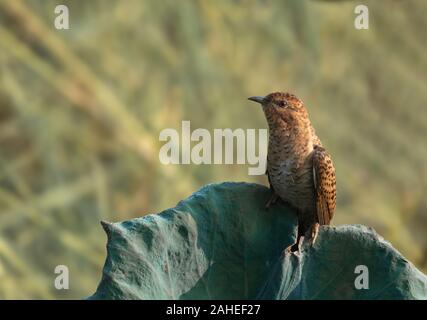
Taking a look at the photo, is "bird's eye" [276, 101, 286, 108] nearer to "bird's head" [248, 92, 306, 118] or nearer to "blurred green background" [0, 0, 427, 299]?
"bird's head" [248, 92, 306, 118]

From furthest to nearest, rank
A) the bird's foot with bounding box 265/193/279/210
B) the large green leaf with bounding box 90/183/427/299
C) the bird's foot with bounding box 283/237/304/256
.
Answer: the bird's foot with bounding box 265/193/279/210
the bird's foot with bounding box 283/237/304/256
the large green leaf with bounding box 90/183/427/299

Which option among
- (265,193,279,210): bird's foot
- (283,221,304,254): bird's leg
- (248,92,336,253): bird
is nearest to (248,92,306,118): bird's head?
(248,92,336,253): bird

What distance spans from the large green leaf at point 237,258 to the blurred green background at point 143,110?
3.32 metres

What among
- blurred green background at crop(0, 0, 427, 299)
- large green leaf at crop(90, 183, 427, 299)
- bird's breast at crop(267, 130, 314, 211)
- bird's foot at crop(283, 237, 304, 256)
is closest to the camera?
large green leaf at crop(90, 183, 427, 299)

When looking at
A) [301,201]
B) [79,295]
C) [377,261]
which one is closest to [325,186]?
[301,201]

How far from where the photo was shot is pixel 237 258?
258 cm

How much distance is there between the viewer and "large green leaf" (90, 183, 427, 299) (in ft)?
7.88

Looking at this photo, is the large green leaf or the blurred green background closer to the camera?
the large green leaf

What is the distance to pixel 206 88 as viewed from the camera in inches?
262

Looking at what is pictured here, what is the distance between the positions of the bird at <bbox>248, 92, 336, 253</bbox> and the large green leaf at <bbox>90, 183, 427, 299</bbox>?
0.21m

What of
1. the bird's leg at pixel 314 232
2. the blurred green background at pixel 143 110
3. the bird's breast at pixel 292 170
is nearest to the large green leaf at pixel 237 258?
the bird's leg at pixel 314 232

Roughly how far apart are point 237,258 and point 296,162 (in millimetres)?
428

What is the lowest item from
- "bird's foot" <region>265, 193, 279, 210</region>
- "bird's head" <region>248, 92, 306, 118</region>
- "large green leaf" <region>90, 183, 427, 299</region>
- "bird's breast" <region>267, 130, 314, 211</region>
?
"large green leaf" <region>90, 183, 427, 299</region>

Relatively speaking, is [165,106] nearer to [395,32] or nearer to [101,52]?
[101,52]
